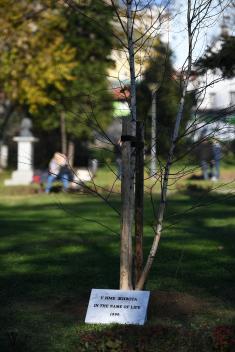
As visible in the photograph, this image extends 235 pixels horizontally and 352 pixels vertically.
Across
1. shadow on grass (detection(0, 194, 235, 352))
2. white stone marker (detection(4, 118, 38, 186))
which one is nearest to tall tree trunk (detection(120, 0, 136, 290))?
shadow on grass (detection(0, 194, 235, 352))

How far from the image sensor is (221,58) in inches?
382

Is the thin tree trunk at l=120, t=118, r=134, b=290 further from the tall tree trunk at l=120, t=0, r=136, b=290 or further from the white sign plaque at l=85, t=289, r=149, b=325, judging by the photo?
the white sign plaque at l=85, t=289, r=149, b=325

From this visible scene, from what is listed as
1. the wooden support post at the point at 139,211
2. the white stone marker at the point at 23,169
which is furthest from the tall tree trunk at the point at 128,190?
the white stone marker at the point at 23,169

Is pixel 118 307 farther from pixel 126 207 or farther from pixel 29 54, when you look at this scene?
pixel 29 54

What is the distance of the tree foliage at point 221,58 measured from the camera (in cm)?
867

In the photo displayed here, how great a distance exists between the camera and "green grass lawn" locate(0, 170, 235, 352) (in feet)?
22.7

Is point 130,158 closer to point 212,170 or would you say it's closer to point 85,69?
point 212,170

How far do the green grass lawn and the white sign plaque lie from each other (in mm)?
134

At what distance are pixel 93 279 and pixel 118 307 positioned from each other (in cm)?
256

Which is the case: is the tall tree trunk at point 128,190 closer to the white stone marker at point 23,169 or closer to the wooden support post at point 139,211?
the wooden support post at point 139,211

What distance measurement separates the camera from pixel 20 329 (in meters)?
7.38

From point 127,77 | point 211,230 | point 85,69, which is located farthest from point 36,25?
point 127,77

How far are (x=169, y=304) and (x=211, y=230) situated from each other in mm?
7614

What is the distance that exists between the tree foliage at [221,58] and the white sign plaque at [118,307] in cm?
225
